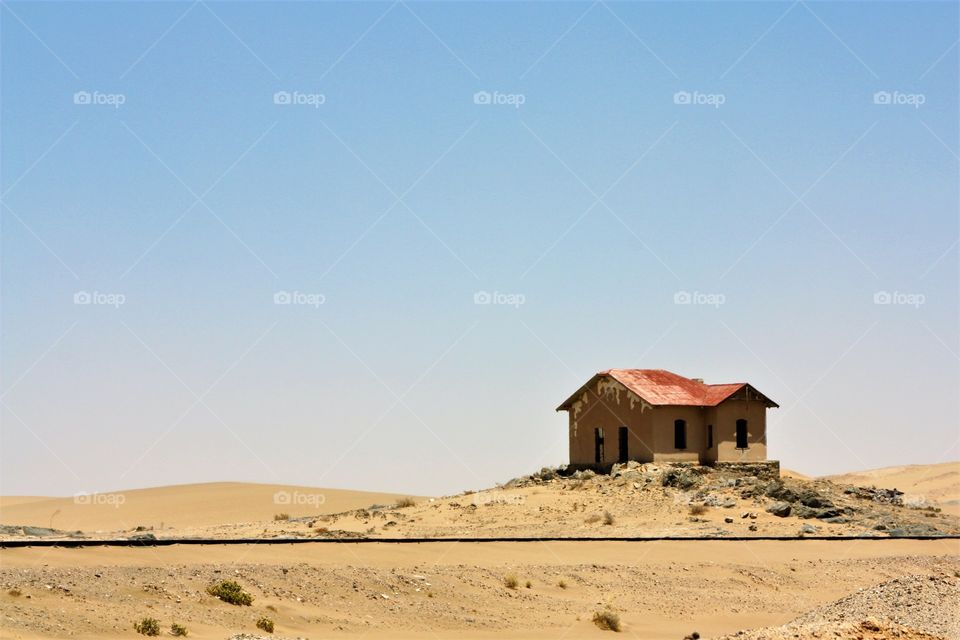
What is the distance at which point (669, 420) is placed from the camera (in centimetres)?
4388

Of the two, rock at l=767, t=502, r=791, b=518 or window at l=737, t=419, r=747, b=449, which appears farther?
window at l=737, t=419, r=747, b=449

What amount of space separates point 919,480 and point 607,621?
72567 mm

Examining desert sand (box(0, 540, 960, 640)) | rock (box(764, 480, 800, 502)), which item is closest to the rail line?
desert sand (box(0, 540, 960, 640))

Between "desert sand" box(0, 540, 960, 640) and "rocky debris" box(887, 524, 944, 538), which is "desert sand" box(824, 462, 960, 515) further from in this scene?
"desert sand" box(0, 540, 960, 640)

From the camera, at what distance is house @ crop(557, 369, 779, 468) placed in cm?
4384

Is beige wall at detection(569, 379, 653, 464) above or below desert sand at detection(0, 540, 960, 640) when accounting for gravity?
above

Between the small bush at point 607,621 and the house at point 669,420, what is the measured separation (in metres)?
21.7

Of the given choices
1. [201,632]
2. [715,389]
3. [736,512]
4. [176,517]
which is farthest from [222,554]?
[176,517]

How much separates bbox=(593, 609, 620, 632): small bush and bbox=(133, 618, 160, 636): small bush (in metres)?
8.06

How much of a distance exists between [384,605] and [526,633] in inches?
96.9

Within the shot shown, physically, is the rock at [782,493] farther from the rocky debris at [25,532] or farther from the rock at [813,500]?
the rocky debris at [25,532]

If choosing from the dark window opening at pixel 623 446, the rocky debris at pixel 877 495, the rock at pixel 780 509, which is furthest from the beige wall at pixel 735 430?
the rock at pixel 780 509

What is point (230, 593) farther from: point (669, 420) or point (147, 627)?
point (669, 420)

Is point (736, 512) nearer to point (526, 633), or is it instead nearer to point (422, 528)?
point (422, 528)
